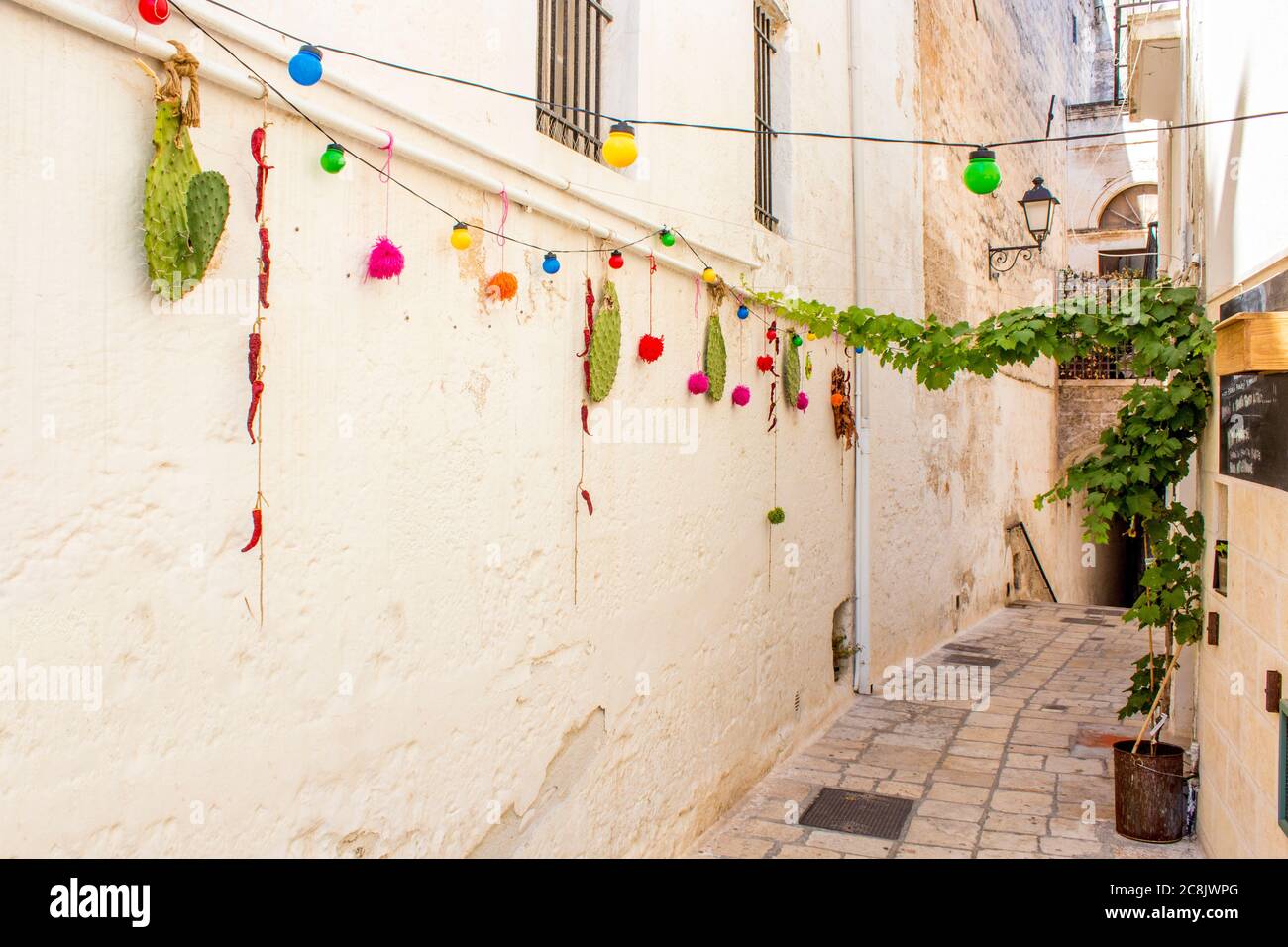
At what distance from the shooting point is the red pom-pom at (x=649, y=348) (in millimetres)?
4555

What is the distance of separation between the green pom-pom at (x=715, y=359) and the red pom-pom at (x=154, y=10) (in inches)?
135

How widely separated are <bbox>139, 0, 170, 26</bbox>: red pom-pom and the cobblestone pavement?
4283 mm

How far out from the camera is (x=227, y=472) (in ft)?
8.24

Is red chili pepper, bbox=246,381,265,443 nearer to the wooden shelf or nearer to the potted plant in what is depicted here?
the wooden shelf

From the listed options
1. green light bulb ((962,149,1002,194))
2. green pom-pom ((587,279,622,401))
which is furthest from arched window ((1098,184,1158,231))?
green pom-pom ((587,279,622,401))

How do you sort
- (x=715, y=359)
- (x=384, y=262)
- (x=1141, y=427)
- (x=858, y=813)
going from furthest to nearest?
1. (x=858, y=813)
2. (x=715, y=359)
3. (x=1141, y=427)
4. (x=384, y=262)

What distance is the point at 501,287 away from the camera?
3.52 m

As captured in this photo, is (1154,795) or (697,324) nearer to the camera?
(1154,795)

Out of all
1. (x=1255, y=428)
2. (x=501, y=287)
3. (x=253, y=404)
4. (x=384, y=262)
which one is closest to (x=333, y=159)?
Result: (x=384, y=262)

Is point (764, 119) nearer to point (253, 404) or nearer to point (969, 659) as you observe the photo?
point (253, 404)

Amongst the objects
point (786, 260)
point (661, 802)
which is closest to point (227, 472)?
point (661, 802)

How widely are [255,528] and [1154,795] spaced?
4.66m
